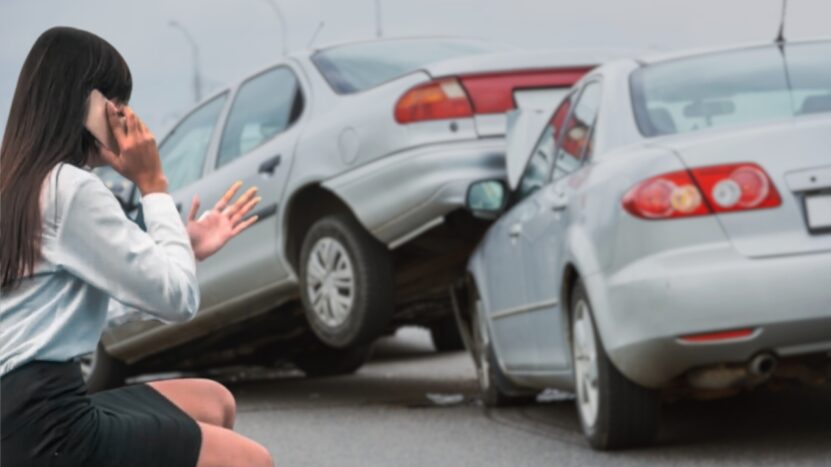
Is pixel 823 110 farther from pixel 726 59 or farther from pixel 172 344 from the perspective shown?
pixel 172 344

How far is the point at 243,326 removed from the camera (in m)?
9.99

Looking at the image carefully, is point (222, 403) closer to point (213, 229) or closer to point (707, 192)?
point (213, 229)

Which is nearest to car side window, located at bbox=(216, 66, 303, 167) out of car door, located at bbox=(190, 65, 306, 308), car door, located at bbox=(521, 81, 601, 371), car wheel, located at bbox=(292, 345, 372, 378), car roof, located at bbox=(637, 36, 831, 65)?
car door, located at bbox=(190, 65, 306, 308)

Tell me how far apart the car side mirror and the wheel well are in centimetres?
113

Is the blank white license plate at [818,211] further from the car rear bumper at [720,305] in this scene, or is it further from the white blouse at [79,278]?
the white blouse at [79,278]

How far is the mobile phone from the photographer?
2775 millimetres

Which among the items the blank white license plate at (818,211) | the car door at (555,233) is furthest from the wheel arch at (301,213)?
the blank white license plate at (818,211)

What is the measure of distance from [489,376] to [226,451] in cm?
588

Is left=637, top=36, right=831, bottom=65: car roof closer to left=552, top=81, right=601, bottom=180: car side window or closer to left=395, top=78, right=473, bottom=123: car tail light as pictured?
left=552, top=81, right=601, bottom=180: car side window

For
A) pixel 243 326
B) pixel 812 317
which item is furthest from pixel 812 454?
pixel 243 326

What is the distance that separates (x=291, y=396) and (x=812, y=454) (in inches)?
190


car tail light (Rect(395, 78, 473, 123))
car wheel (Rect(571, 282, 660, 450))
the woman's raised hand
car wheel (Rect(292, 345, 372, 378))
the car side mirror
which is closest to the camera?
the woman's raised hand

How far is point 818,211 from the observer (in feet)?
19.3

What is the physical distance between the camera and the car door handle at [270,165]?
9078 mm
